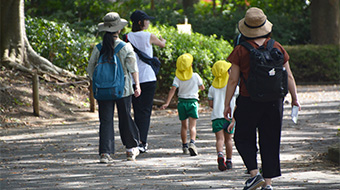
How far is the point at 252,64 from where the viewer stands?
5211mm

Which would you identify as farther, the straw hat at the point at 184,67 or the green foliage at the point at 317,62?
the green foliage at the point at 317,62

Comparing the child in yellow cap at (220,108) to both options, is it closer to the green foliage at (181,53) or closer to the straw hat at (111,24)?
the straw hat at (111,24)

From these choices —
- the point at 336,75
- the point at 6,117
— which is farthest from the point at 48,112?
the point at 336,75

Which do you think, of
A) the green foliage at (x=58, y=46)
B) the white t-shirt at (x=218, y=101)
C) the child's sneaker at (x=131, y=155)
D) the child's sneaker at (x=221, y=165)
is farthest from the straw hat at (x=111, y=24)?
the green foliage at (x=58, y=46)

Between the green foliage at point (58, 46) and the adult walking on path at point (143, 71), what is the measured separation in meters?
8.20

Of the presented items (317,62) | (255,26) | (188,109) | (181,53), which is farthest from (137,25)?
(317,62)

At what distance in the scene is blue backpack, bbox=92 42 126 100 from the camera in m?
7.29

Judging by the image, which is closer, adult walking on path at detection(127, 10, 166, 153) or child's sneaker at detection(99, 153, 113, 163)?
child's sneaker at detection(99, 153, 113, 163)

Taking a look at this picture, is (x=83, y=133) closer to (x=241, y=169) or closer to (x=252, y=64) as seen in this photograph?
(x=241, y=169)

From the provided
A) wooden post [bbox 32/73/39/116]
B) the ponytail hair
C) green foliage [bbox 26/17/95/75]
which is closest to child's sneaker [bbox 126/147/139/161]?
the ponytail hair

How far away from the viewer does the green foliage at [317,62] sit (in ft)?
72.3

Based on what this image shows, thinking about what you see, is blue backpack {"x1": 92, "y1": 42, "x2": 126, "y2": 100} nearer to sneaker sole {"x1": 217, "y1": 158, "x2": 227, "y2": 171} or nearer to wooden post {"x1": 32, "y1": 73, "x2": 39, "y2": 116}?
sneaker sole {"x1": 217, "y1": 158, "x2": 227, "y2": 171}

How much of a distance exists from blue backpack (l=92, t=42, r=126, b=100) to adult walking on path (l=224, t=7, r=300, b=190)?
2.19 m

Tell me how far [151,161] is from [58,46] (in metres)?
9.27
